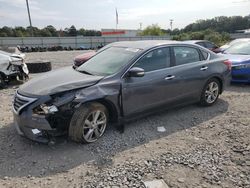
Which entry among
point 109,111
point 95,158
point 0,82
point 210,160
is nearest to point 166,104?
point 109,111

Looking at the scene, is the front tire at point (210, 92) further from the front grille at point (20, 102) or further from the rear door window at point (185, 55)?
the front grille at point (20, 102)

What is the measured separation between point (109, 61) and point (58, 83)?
1133 mm

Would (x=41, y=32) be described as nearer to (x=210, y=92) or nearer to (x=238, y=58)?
(x=238, y=58)

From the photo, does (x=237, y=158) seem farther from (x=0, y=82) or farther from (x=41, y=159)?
(x=0, y=82)

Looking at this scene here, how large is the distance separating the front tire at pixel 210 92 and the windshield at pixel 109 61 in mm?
2006

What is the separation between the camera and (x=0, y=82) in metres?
7.86

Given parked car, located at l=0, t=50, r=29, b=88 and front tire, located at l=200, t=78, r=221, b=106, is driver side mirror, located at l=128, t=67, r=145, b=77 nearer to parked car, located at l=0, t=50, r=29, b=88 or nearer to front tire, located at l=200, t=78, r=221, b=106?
front tire, located at l=200, t=78, r=221, b=106

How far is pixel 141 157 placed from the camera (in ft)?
11.7

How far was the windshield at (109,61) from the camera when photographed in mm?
4289

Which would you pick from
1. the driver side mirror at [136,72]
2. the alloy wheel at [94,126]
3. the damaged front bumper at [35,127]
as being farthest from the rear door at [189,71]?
the damaged front bumper at [35,127]

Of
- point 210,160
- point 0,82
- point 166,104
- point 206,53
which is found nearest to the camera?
point 210,160

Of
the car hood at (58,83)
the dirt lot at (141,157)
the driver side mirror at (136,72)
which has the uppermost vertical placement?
the driver side mirror at (136,72)

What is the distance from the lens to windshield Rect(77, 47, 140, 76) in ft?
14.1

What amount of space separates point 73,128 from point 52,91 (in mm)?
626
